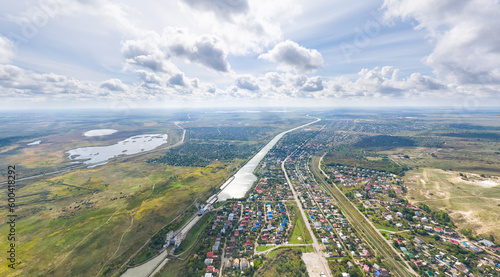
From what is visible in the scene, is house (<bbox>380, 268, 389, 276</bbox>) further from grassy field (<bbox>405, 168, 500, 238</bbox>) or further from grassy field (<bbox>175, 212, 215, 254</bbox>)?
grassy field (<bbox>175, 212, 215, 254</bbox>)

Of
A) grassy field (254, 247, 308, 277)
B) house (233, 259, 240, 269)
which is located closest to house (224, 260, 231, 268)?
house (233, 259, 240, 269)

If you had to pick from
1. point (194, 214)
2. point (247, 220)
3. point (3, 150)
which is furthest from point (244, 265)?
point (3, 150)

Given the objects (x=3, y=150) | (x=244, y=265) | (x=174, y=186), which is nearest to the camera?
(x=244, y=265)

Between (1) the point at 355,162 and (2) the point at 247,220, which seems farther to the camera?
(1) the point at 355,162

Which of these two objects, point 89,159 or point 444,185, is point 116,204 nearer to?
point 89,159

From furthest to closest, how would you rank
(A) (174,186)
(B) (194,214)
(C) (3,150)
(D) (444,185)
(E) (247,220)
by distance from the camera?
(C) (3,150) → (A) (174,186) → (D) (444,185) → (B) (194,214) → (E) (247,220)
